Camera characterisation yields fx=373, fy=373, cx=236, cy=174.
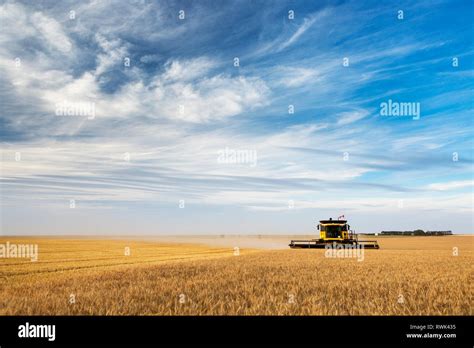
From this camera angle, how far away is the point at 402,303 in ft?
27.2

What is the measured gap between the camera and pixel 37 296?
9258mm

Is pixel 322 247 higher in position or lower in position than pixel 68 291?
lower

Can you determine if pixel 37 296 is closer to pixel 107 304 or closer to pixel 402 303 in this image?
pixel 107 304

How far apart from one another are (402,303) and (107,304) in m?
6.44

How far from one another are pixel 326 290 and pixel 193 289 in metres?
3.68

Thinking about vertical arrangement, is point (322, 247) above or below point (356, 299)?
below
